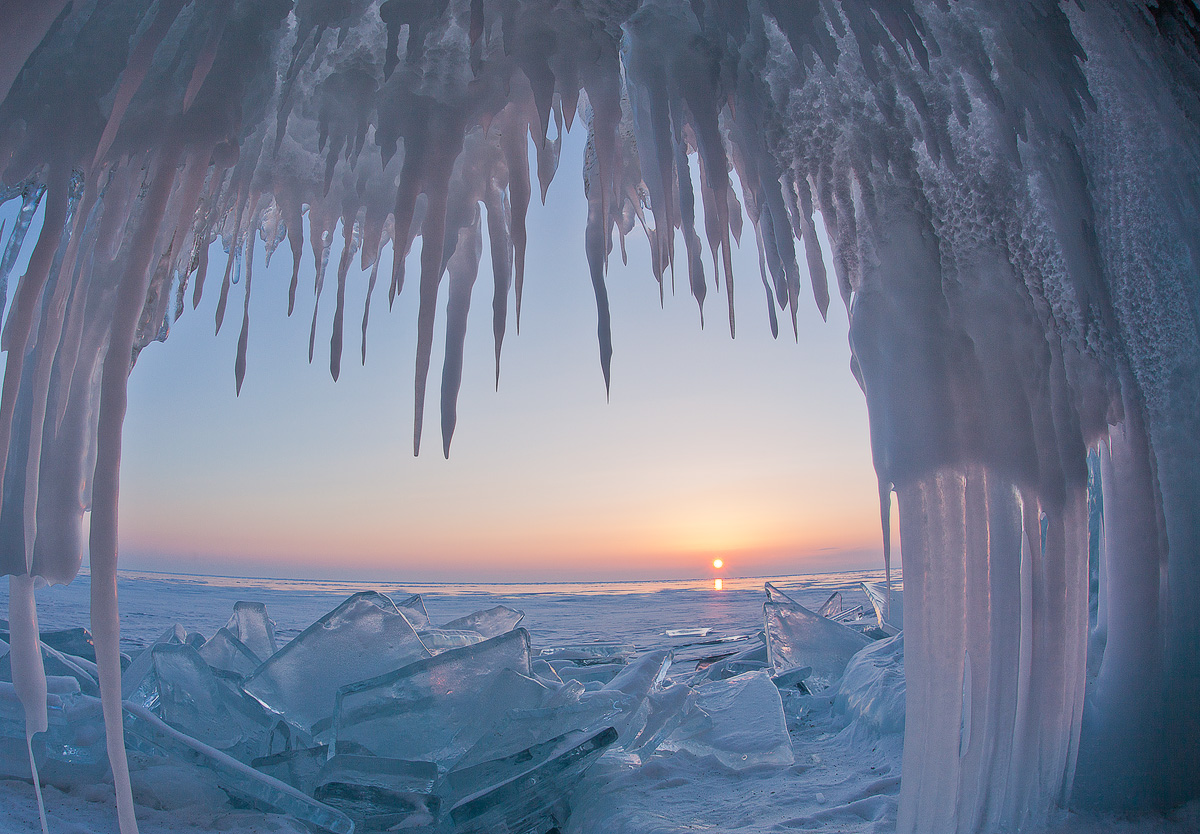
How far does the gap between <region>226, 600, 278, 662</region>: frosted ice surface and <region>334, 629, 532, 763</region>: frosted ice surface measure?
902 mm

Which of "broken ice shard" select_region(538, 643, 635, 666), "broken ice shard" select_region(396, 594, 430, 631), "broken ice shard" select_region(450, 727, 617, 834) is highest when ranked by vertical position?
"broken ice shard" select_region(396, 594, 430, 631)

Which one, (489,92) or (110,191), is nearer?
(110,191)

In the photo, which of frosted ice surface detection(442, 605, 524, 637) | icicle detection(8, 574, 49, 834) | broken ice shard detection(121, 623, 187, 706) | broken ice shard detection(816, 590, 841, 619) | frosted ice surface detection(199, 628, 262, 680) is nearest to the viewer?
icicle detection(8, 574, 49, 834)

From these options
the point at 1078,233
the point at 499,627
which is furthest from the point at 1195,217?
the point at 499,627

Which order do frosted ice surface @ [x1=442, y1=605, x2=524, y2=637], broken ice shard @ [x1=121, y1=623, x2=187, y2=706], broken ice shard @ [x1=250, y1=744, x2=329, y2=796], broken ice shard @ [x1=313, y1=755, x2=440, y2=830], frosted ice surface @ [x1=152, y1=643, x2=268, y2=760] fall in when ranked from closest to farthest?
broken ice shard @ [x1=313, y1=755, x2=440, y2=830] → broken ice shard @ [x1=250, y1=744, x2=329, y2=796] → frosted ice surface @ [x1=152, y1=643, x2=268, y2=760] → broken ice shard @ [x1=121, y1=623, x2=187, y2=706] → frosted ice surface @ [x1=442, y1=605, x2=524, y2=637]

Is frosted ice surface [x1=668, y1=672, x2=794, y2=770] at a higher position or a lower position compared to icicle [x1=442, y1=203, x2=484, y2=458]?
lower

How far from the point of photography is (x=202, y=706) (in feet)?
5.38

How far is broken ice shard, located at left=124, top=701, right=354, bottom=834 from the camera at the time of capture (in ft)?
3.95

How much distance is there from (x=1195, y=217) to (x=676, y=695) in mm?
1627

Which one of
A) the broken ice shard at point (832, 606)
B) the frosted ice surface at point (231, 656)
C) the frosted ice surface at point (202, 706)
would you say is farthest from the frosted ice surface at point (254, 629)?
the broken ice shard at point (832, 606)

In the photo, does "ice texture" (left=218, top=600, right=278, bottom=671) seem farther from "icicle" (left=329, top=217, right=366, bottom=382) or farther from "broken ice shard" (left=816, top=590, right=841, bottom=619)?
"broken ice shard" (left=816, top=590, right=841, bottom=619)

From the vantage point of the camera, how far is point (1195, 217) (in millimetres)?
1158

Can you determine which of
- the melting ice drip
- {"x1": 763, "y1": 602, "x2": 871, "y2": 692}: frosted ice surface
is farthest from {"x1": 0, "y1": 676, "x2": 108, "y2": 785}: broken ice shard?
{"x1": 763, "y1": 602, "x2": 871, "y2": 692}: frosted ice surface

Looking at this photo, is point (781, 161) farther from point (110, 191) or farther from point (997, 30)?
point (110, 191)
